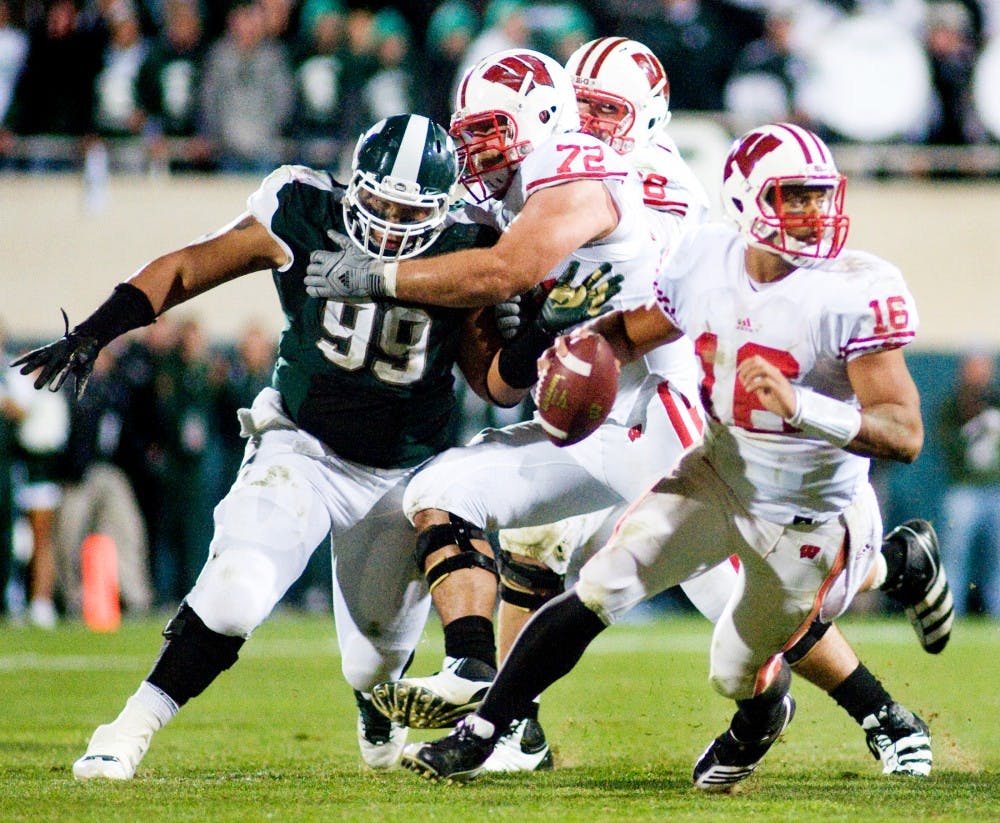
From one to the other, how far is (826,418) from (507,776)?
1.45 meters

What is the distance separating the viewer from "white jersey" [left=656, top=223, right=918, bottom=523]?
3.89 meters

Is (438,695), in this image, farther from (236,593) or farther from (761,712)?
(761,712)

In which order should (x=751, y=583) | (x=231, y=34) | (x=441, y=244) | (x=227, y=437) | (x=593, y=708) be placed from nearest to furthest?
(x=751, y=583)
(x=441, y=244)
(x=593, y=708)
(x=227, y=437)
(x=231, y=34)

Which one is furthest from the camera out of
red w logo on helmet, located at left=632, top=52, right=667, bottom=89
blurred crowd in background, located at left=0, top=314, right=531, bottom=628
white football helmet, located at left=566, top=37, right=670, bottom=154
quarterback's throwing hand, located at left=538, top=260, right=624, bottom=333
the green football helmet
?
blurred crowd in background, located at left=0, top=314, right=531, bottom=628

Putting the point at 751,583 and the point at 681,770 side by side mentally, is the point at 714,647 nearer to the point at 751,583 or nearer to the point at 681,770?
the point at 751,583

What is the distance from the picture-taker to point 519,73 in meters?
4.80

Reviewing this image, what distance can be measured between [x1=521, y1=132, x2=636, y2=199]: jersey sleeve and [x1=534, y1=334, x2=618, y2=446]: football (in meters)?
0.48

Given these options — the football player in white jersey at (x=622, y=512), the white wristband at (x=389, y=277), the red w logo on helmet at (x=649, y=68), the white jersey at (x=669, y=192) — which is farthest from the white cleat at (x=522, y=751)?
the red w logo on helmet at (x=649, y=68)

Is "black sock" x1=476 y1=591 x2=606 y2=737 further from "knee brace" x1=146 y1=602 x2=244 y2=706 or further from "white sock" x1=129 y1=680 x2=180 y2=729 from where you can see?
"white sock" x1=129 y1=680 x2=180 y2=729

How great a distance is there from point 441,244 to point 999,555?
680 centimetres

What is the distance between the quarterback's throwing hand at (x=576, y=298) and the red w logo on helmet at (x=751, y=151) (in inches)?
25.6

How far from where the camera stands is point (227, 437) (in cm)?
1021

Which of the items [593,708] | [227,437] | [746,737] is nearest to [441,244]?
[746,737]

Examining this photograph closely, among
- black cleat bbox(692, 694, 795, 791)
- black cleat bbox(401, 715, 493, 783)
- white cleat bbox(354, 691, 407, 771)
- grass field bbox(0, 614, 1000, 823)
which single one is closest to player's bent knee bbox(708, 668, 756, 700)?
black cleat bbox(692, 694, 795, 791)
